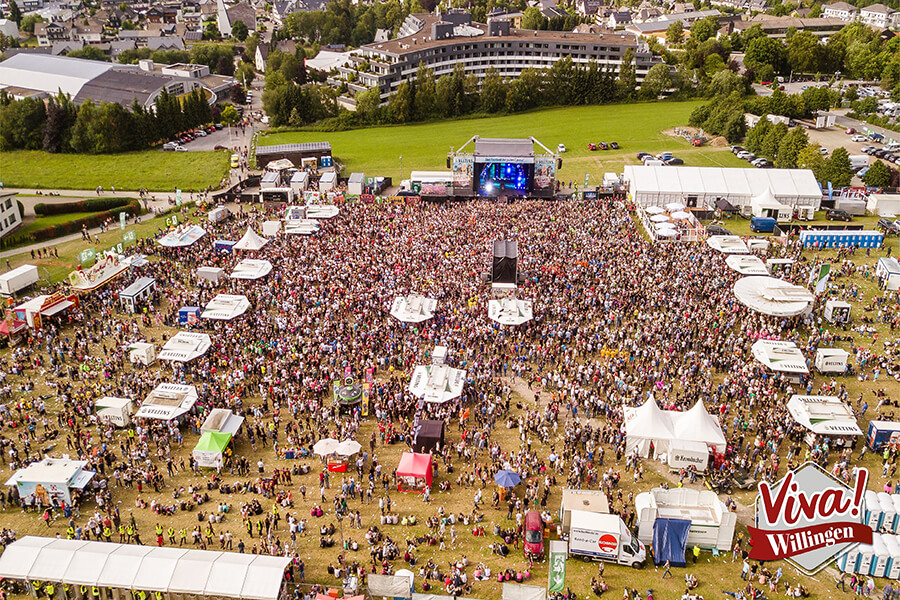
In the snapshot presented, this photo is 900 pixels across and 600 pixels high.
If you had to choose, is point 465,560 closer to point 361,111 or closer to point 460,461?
point 460,461

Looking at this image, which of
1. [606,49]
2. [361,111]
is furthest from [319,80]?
[606,49]

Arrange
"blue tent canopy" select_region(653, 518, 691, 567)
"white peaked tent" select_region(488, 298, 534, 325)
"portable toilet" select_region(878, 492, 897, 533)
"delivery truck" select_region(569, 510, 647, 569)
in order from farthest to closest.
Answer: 1. "white peaked tent" select_region(488, 298, 534, 325)
2. "portable toilet" select_region(878, 492, 897, 533)
3. "blue tent canopy" select_region(653, 518, 691, 567)
4. "delivery truck" select_region(569, 510, 647, 569)

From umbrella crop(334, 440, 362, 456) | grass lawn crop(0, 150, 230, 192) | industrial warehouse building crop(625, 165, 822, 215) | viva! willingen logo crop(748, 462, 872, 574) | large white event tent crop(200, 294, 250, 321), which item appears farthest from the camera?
grass lawn crop(0, 150, 230, 192)

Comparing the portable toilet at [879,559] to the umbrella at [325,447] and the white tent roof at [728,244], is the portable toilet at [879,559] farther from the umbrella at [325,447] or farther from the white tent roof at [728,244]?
the white tent roof at [728,244]

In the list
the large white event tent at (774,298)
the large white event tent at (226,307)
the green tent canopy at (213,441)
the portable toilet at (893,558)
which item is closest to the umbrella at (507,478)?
the green tent canopy at (213,441)

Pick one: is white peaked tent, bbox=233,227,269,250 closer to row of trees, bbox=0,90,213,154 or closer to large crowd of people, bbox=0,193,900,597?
large crowd of people, bbox=0,193,900,597

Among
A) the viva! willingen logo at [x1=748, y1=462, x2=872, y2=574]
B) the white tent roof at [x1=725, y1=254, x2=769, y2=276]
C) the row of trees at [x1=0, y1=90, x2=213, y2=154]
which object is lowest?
the white tent roof at [x1=725, y1=254, x2=769, y2=276]

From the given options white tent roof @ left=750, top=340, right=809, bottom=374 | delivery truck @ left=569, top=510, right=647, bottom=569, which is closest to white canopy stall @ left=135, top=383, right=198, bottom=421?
delivery truck @ left=569, top=510, right=647, bottom=569
